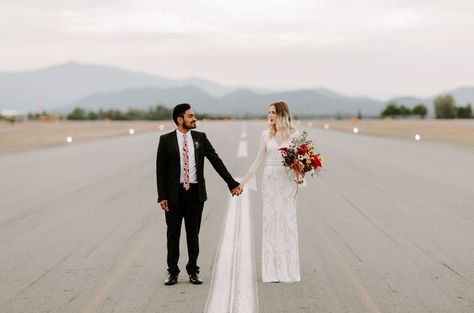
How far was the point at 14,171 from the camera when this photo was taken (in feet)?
58.1

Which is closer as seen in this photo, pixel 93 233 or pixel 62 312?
pixel 62 312

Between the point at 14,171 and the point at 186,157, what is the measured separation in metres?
13.5

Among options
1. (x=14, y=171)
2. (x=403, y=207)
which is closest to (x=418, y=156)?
(x=403, y=207)

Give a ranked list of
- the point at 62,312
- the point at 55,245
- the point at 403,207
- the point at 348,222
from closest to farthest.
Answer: the point at 62,312, the point at 55,245, the point at 348,222, the point at 403,207

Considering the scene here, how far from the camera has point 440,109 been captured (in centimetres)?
14412

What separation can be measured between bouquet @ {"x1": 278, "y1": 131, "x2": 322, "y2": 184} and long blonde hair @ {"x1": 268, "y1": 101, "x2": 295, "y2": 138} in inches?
5.0

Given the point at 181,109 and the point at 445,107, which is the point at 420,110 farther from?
the point at 181,109

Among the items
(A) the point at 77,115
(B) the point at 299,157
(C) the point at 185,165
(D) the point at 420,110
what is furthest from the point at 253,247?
(D) the point at 420,110

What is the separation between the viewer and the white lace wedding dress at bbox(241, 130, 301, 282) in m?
5.79

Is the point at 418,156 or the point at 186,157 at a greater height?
the point at 186,157

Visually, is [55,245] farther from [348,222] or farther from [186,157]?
[348,222]

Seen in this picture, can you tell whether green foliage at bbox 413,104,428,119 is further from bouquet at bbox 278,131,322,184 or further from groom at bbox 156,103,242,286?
groom at bbox 156,103,242,286

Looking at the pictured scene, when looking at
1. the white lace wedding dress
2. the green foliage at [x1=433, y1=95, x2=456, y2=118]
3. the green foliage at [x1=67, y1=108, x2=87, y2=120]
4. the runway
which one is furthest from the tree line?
the white lace wedding dress

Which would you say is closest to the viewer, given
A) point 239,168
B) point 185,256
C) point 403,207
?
point 185,256
